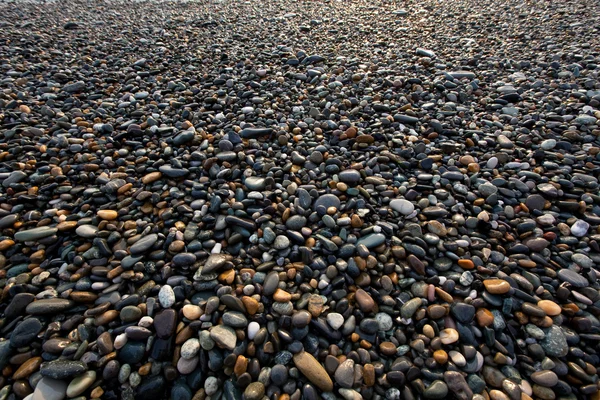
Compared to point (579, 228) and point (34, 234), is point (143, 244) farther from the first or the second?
point (579, 228)

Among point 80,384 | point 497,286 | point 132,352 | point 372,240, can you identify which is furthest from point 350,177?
point 80,384

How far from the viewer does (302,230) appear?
107 inches

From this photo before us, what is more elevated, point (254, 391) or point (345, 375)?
point (345, 375)

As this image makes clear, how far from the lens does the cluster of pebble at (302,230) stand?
2037 mm

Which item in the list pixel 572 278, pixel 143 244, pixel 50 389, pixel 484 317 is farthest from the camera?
pixel 143 244

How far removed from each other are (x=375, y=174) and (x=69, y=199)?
9.71 ft

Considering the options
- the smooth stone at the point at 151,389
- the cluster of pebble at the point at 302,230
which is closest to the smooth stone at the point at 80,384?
the cluster of pebble at the point at 302,230

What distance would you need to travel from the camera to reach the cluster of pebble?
6.68 feet

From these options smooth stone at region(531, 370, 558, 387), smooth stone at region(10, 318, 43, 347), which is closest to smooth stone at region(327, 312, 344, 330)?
smooth stone at region(531, 370, 558, 387)

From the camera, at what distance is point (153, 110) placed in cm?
407

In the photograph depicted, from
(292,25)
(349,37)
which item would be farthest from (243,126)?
(292,25)

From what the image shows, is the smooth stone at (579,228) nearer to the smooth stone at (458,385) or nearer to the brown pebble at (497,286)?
the brown pebble at (497,286)

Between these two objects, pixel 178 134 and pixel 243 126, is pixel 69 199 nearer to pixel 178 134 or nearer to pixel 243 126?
pixel 178 134

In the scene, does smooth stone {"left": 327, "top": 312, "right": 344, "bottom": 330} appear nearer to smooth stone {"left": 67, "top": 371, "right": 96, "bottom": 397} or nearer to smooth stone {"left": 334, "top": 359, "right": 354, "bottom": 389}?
smooth stone {"left": 334, "top": 359, "right": 354, "bottom": 389}
